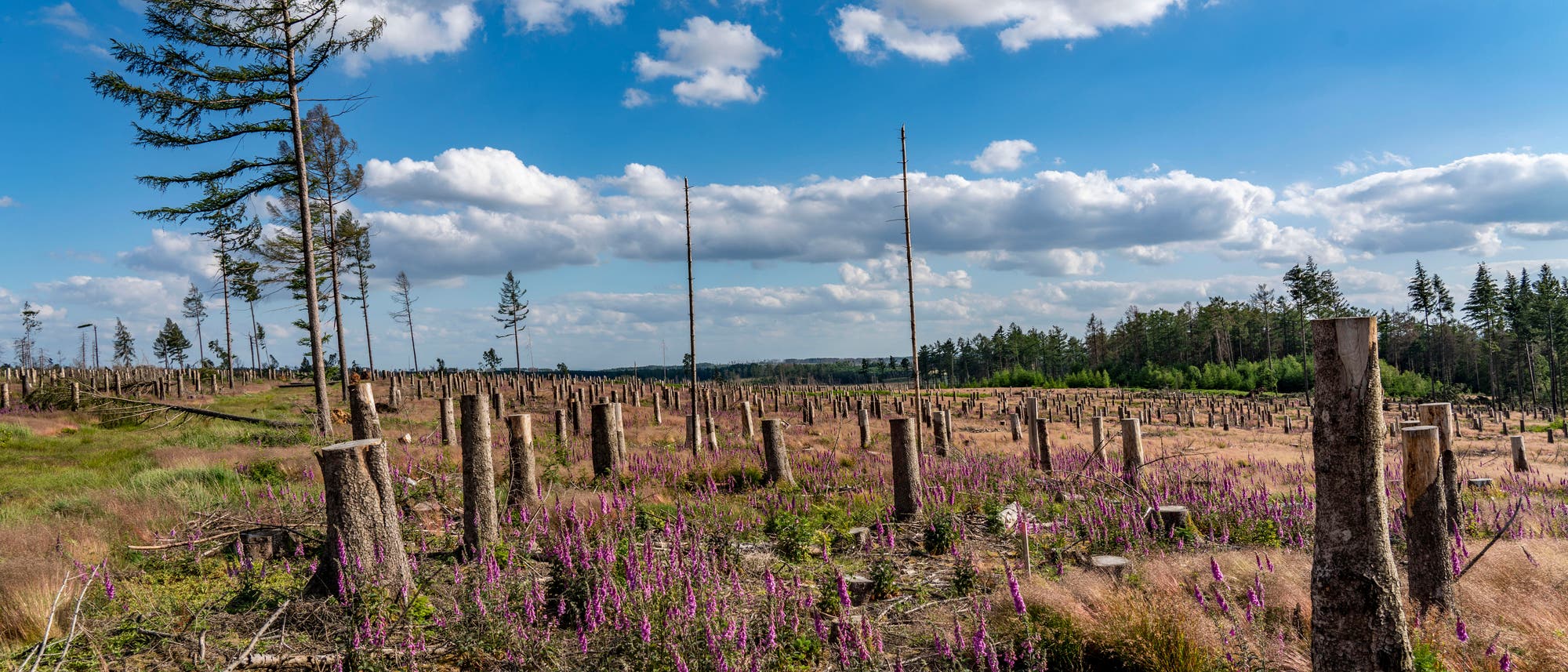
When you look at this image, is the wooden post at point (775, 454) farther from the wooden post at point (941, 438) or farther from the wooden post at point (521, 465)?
the wooden post at point (941, 438)

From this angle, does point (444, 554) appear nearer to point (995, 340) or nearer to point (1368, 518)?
point (1368, 518)

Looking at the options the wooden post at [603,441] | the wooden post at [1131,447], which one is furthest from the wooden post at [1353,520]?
the wooden post at [603,441]

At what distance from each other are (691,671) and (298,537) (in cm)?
477

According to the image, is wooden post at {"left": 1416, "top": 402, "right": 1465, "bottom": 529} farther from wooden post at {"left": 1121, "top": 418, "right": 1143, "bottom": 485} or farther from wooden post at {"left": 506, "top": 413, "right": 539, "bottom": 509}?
wooden post at {"left": 506, "top": 413, "right": 539, "bottom": 509}

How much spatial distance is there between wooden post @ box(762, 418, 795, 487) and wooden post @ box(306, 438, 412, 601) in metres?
6.30

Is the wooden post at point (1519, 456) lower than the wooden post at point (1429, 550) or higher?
lower

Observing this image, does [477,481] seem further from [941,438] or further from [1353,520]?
[941,438]

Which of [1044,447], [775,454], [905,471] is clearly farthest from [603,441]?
[1044,447]

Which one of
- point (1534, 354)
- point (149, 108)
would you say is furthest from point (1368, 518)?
point (1534, 354)

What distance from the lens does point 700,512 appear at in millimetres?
8148

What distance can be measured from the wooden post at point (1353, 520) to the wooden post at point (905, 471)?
17.1ft

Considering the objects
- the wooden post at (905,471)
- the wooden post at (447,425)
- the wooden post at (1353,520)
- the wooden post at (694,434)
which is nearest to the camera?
the wooden post at (1353,520)

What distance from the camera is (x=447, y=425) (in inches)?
654

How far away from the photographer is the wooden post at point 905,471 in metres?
8.48
